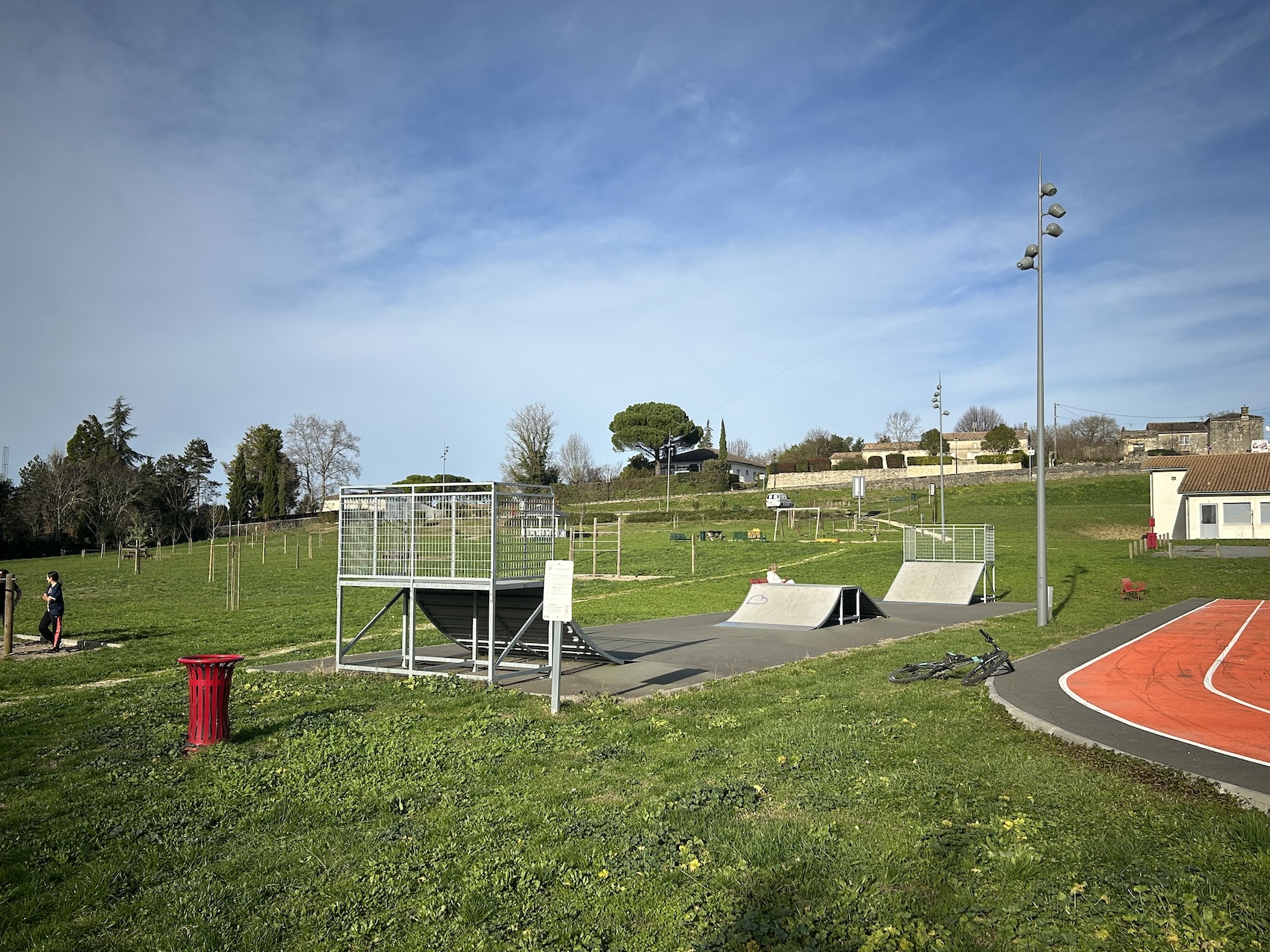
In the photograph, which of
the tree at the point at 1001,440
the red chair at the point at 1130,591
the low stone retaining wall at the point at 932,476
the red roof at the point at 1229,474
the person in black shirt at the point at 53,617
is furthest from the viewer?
the tree at the point at 1001,440

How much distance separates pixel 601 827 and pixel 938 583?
68.5 ft

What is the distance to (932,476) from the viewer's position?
2943 inches

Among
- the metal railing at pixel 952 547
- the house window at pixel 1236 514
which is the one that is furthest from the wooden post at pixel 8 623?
the house window at pixel 1236 514

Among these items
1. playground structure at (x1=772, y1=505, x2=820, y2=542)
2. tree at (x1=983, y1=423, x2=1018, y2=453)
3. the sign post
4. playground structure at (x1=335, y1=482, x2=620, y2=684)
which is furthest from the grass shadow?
tree at (x1=983, y1=423, x2=1018, y2=453)

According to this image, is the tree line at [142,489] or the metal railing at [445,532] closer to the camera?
the metal railing at [445,532]

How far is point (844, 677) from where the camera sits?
37.7ft

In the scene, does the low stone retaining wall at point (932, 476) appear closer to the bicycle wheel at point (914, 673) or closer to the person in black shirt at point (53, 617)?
the bicycle wheel at point (914, 673)

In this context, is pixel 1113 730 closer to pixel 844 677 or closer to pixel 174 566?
pixel 844 677

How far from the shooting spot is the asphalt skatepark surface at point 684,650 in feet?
37.2

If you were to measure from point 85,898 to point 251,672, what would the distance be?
773 centimetres

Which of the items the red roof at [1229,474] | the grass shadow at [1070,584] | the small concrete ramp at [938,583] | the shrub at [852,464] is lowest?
the grass shadow at [1070,584]

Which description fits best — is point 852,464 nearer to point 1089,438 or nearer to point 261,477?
point 1089,438

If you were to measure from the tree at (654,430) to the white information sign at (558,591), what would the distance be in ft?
283

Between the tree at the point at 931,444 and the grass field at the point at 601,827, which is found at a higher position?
the tree at the point at 931,444
